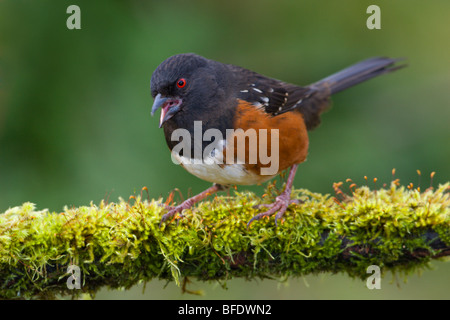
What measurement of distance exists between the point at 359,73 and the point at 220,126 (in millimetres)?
1738

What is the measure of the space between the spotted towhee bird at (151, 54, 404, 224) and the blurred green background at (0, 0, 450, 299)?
984 mm

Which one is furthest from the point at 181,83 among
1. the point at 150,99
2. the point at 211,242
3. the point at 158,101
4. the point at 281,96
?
the point at 150,99

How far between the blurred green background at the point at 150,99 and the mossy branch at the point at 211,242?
46.2 inches

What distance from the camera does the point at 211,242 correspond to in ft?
7.59

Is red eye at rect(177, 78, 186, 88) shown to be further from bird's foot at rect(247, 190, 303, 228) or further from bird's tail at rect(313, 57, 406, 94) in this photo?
bird's tail at rect(313, 57, 406, 94)

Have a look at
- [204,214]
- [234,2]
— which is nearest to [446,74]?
[234,2]

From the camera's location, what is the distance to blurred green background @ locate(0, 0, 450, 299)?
3.77 metres

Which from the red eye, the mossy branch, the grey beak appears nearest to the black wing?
the red eye

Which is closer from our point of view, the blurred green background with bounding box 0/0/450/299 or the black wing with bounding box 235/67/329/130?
the black wing with bounding box 235/67/329/130

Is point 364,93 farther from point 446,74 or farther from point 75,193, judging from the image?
point 75,193

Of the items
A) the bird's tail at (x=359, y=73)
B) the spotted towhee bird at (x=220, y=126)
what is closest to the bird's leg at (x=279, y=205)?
the spotted towhee bird at (x=220, y=126)

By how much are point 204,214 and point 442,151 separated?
98.9 inches

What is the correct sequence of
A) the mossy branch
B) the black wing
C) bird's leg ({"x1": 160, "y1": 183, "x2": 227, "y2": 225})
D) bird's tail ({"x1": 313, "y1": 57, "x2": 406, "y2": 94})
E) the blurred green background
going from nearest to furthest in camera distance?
the mossy branch → bird's leg ({"x1": 160, "y1": 183, "x2": 227, "y2": 225}) → the black wing → the blurred green background → bird's tail ({"x1": 313, "y1": 57, "x2": 406, "y2": 94})

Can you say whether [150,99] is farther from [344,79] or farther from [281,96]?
[344,79]
